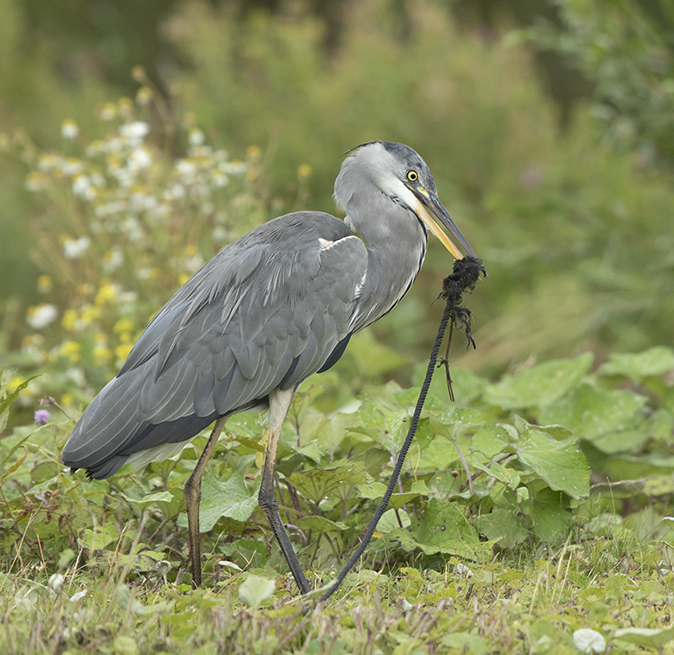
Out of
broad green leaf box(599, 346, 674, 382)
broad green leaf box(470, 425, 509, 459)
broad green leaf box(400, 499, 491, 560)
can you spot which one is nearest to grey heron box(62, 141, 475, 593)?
broad green leaf box(400, 499, 491, 560)

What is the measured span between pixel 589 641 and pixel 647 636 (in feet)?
0.45

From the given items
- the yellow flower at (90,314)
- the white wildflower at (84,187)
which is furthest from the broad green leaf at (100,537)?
the white wildflower at (84,187)

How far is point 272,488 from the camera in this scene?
2.88 meters

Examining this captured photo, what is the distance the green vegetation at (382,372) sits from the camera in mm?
2268

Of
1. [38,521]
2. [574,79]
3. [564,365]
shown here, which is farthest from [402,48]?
[38,521]

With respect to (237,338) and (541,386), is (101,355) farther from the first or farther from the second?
(541,386)

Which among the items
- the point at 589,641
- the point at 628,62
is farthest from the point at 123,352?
the point at 628,62

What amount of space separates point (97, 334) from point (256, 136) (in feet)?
12.2

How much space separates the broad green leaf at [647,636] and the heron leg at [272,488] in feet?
3.36

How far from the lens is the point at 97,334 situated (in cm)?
501

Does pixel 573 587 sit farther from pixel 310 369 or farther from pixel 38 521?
pixel 38 521

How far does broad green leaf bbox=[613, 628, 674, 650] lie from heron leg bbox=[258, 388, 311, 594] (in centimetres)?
102

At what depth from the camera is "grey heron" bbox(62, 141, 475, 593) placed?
2832 millimetres

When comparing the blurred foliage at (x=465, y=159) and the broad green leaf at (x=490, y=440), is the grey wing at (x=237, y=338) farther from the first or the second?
the blurred foliage at (x=465, y=159)
